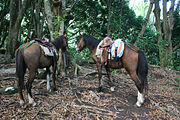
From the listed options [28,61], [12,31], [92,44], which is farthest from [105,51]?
[12,31]

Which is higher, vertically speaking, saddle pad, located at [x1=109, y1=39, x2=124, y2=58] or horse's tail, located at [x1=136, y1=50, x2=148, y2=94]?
saddle pad, located at [x1=109, y1=39, x2=124, y2=58]

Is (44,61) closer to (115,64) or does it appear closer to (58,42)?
(58,42)

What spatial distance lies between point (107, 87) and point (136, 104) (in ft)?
5.82

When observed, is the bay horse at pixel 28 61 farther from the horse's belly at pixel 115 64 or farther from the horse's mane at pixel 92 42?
the horse's belly at pixel 115 64

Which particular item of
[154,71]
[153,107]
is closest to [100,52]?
[153,107]

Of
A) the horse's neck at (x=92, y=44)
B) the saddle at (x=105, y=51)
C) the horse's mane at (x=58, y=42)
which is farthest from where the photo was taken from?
the horse's neck at (x=92, y=44)

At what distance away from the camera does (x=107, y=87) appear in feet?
17.7

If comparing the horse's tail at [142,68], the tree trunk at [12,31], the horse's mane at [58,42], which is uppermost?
the tree trunk at [12,31]

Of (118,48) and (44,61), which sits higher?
(118,48)

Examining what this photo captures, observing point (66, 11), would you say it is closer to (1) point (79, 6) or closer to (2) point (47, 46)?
(2) point (47, 46)

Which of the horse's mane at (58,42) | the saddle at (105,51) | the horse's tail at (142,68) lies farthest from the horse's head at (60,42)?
the horse's tail at (142,68)

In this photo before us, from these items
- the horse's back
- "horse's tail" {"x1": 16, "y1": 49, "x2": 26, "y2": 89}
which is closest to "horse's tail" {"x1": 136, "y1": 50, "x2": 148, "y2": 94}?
the horse's back

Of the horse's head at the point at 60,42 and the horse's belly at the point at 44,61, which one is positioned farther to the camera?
the horse's head at the point at 60,42

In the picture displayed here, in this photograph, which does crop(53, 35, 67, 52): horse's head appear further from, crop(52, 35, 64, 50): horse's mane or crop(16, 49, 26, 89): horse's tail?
crop(16, 49, 26, 89): horse's tail
